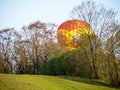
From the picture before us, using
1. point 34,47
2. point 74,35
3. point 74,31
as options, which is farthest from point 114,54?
point 34,47

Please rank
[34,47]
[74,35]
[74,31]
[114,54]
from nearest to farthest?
[114,54], [74,35], [74,31], [34,47]

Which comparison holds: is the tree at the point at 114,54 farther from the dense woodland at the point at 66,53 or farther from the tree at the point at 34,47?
the tree at the point at 34,47

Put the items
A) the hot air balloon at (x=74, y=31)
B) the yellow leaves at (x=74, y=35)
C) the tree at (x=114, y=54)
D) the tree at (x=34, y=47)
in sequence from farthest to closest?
the tree at (x=34, y=47)
the hot air balloon at (x=74, y=31)
the yellow leaves at (x=74, y=35)
the tree at (x=114, y=54)

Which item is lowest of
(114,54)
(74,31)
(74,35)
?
(114,54)

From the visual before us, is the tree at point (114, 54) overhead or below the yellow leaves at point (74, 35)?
below

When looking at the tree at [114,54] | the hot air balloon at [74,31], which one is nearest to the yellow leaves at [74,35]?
the hot air balloon at [74,31]

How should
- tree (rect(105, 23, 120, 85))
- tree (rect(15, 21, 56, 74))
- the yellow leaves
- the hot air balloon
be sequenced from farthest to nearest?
tree (rect(15, 21, 56, 74)), the hot air balloon, the yellow leaves, tree (rect(105, 23, 120, 85))

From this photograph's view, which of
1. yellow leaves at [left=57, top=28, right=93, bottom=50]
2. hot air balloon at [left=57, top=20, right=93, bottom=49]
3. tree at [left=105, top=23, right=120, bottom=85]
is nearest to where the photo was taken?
tree at [left=105, top=23, right=120, bottom=85]

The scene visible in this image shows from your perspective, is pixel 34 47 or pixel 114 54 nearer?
pixel 114 54

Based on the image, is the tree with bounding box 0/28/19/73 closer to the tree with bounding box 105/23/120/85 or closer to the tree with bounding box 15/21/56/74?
the tree with bounding box 15/21/56/74

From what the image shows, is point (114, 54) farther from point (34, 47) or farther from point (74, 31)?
point (34, 47)

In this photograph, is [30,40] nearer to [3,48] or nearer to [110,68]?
[3,48]

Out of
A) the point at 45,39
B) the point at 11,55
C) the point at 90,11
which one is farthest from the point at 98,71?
the point at 11,55

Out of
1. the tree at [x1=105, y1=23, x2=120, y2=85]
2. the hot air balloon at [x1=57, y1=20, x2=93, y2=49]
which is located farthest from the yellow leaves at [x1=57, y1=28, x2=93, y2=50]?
the tree at [x1=105, y1=23, x2=120, y2=85]
